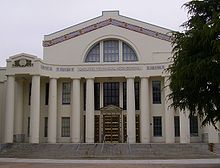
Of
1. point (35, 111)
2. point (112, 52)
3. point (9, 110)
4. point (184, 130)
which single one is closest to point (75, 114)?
point (35, 111)

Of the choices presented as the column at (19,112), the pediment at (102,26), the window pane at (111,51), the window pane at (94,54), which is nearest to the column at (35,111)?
the column at (19,112)

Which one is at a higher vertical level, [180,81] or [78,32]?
[78,32]

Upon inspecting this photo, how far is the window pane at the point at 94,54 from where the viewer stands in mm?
43219

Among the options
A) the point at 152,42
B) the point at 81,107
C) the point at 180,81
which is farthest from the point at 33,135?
the point at 180,81

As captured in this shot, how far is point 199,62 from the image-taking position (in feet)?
61.6

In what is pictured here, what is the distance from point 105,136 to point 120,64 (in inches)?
307

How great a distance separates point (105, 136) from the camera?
136ft

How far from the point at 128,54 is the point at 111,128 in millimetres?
8315

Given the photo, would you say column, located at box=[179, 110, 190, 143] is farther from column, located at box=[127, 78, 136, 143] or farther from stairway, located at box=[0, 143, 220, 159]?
column, located at box=[127, 78, 136, 143]

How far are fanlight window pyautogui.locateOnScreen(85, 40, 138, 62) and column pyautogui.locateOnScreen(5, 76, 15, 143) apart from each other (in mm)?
8745

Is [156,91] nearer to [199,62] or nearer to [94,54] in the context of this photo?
[94,54]

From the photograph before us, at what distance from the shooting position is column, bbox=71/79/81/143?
132 ft

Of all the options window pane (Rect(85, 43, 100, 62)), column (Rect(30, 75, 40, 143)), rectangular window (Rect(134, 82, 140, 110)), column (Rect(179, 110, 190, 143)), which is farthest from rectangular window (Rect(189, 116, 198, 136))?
column (Rect(30, 75, 40, 143))

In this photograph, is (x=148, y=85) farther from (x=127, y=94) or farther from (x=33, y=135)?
(x=33, y=135)
